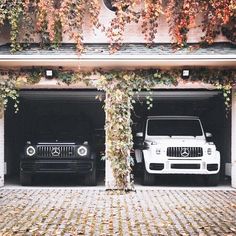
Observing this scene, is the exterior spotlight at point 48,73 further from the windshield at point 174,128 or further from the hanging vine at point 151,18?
the windshield at point 174,128

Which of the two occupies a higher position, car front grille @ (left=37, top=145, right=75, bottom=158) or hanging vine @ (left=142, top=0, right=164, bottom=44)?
hanging vine @ (left=142, top=0, right=164, bottom=44)

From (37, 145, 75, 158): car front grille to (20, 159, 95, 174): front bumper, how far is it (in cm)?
14

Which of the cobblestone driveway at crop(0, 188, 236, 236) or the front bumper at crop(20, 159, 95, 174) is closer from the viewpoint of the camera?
the cobblestone driveway at crop(0, 188, 236, 236)

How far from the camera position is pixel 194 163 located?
13398 millimetres

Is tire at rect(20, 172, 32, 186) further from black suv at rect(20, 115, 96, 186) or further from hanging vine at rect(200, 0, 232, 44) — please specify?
hanging vine at rect(200, 0, 232, 44)

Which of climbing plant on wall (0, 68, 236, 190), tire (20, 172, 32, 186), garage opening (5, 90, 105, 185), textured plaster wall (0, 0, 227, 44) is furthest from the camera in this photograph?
garage opening (5, 90, 105, 185)

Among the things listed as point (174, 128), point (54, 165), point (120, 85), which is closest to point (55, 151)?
point (54, 165)

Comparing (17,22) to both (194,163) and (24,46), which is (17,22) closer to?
A: (24,46)

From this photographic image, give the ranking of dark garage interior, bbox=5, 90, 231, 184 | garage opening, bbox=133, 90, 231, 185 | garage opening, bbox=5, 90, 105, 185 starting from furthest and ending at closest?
dark garage interior, bbox=5, 90, 231, 184 < garage opening, bbox=133, 90, 231, 185 < garage opening, bbox=5, 90, 105, 185

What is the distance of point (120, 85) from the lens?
43.2ft

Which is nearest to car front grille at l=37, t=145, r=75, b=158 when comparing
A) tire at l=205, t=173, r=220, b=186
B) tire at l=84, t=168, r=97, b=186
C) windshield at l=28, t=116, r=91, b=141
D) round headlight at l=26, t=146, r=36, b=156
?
round headlight at l=26, t=146, r=36, b=156

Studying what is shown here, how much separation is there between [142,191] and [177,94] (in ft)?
14.4

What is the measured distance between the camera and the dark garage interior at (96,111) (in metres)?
16.4

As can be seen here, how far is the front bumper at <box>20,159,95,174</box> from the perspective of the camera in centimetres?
1313
